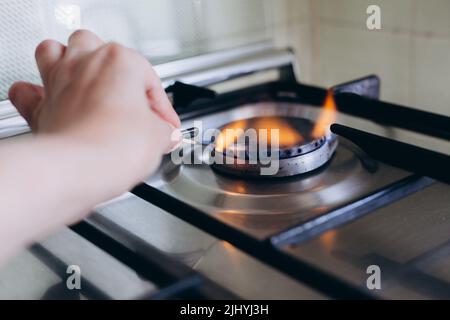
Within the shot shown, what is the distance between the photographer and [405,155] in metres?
0.64

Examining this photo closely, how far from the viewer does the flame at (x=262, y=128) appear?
0.76 m

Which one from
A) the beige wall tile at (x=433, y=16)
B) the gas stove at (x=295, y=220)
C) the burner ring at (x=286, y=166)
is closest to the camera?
the gas stove at (x=295, y=220)

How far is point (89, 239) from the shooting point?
60 centimetres

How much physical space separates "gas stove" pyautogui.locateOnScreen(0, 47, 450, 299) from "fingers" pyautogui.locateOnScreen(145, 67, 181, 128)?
71mm

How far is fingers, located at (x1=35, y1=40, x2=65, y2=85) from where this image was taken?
604mm

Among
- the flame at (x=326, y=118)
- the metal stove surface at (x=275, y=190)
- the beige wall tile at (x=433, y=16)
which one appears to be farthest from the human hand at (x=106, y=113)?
the beige wall tile at (x=433, y=16)

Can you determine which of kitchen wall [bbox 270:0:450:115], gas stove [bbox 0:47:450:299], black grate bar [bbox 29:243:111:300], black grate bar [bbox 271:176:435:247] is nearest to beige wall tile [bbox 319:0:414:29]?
kitchen wall [bbox 270:0:450:115]

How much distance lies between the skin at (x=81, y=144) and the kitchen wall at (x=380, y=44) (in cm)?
45

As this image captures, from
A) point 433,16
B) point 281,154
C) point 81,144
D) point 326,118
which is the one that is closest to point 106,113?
point 81,144

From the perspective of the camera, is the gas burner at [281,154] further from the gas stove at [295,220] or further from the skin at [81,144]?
the skin at [81,144]

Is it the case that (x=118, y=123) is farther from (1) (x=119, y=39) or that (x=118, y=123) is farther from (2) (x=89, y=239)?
(1) (x=119, y=39)

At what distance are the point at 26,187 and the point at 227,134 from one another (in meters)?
0.37

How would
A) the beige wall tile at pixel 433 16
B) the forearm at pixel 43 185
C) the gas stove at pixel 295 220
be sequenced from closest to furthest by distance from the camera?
the forearm at pixel 43 185 < the gas stove at pixel 295 220 < the beige wall tile at pixel 433 16

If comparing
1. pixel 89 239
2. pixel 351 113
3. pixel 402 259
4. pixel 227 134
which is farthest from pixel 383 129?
pixel 89 239
